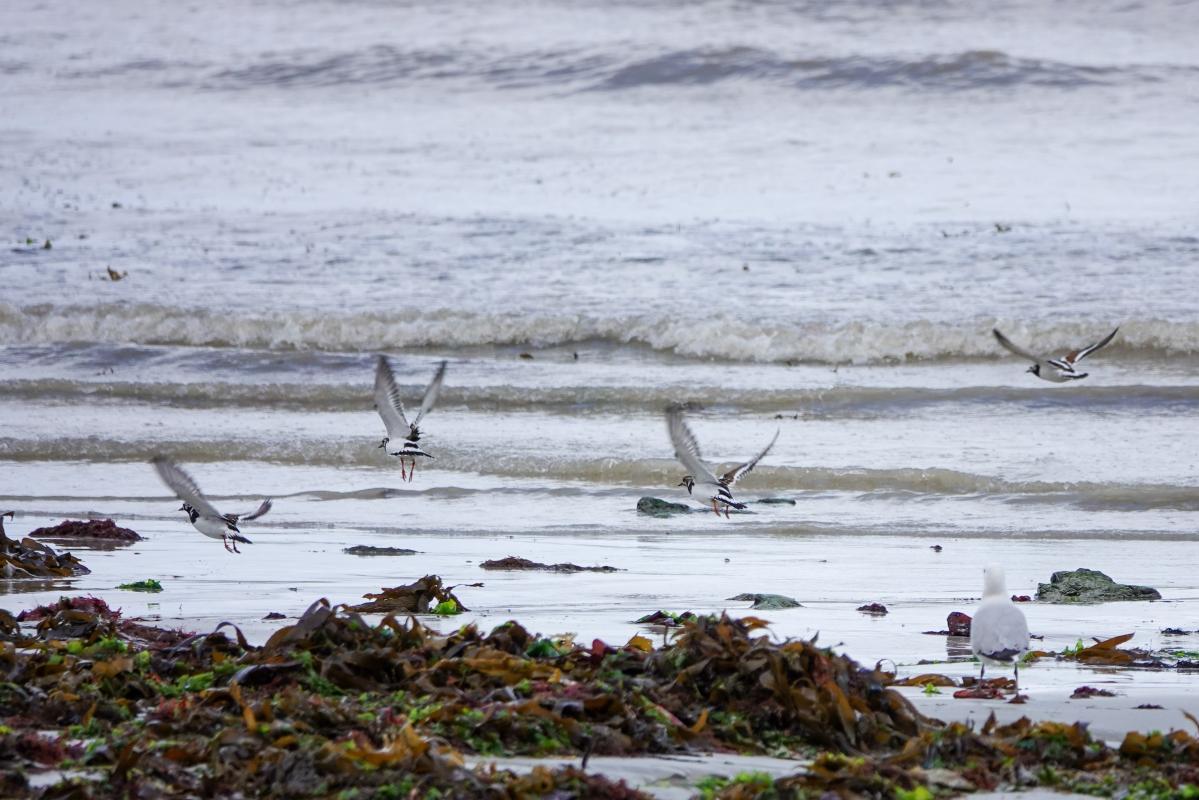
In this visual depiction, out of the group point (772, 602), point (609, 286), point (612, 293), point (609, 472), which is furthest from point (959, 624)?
point (609, 286)

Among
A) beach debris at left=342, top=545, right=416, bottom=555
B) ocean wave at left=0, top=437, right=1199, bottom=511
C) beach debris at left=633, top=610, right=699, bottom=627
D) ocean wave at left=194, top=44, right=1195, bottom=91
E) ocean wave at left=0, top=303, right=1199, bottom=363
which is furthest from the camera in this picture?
ocean wave at left=194, top=44, right=1195, bottom=91

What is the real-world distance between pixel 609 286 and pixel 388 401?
8518 mm

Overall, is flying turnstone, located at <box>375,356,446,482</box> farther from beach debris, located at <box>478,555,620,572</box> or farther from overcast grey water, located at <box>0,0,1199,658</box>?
beach debris, located at <box>478,555,620,572</box>

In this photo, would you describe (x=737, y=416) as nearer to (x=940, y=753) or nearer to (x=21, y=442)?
(x=21, y=442)

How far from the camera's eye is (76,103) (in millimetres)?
27844

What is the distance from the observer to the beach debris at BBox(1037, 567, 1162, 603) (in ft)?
20.7

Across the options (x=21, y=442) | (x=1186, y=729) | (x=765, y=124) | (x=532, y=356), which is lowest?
(x=1186, y=729)

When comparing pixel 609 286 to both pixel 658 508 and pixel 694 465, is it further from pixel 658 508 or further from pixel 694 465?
pixel 694 465

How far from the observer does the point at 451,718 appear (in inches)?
146

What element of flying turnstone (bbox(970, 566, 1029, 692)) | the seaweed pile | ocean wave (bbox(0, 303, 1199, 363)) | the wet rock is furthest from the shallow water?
the seaweed pile

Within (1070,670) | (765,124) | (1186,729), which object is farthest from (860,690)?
(765,124)

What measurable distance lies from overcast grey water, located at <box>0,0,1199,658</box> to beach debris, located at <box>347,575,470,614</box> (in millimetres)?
209

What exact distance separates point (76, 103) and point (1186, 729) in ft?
89.0

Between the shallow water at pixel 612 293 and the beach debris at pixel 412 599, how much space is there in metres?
0.31
